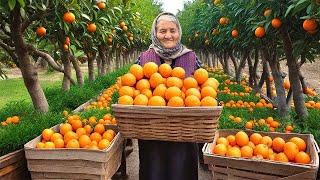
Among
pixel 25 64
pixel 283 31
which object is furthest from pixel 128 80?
pixel 283 31

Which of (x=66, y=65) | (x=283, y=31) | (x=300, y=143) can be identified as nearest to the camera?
(x=300, y=143)

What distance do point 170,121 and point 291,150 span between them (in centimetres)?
110

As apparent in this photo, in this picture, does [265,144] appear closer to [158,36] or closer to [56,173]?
[158,36]

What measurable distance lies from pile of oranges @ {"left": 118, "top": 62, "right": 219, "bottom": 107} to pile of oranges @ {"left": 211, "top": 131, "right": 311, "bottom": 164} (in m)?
0.50

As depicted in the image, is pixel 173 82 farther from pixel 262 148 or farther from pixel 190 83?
pixel 262 148

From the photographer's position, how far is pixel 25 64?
18.5 ft

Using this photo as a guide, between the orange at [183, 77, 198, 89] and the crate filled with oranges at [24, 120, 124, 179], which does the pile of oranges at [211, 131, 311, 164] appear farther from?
the crate filled with oranges at [24, 120, 124, 179]

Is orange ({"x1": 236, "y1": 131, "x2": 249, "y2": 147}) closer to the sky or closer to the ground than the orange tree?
closer to the ground

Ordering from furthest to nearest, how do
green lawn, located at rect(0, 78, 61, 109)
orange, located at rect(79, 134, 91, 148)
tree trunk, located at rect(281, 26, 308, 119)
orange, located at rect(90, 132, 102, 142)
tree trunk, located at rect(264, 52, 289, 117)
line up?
green lawn, located at rect(0, 78, 61, 109), tree trunk, located at rect(264, 52, 289, 117), tree trunk, located at rect(281, 26, 308, 119), orange, located at rect(90, 132, 102, 142), orange, located at rect(79, 134, 91, 148)

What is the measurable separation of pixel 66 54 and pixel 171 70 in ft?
19.7

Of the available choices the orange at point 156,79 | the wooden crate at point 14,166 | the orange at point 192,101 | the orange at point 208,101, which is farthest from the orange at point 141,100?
the wooden crate at point 14,166

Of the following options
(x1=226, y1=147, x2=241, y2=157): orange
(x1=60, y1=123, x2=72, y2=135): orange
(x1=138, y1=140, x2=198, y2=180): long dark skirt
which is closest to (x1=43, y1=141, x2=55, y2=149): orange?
(x1=60, y1=123, x2=72, y2=135): orange

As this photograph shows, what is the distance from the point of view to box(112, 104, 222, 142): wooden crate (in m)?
3.06

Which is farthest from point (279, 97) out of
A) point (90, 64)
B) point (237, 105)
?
point (90, 64)
